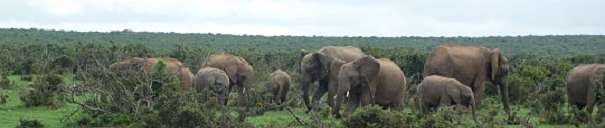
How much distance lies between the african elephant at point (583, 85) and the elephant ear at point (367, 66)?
370 cm

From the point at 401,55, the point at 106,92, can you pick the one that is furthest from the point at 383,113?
the point at 401,55

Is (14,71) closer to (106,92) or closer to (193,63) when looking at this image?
Result: (193,63)

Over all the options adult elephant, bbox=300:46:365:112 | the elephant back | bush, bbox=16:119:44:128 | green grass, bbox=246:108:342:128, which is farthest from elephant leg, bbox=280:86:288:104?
bush, bbox=16:119:44:128

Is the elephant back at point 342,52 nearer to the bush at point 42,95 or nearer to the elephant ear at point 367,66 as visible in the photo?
the elephant ear at point 367,66

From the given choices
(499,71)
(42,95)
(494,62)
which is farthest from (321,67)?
(42,95)

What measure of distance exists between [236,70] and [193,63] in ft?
36.8

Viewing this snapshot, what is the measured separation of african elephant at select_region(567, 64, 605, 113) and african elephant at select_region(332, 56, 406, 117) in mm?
3167

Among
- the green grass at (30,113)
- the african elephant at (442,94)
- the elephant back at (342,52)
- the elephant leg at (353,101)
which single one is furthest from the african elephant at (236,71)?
the african elephant at (442,94)

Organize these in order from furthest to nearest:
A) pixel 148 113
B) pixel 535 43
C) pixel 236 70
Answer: pixel 535 43, pixel 236 70, pixel 148 113

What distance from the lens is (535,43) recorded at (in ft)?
277

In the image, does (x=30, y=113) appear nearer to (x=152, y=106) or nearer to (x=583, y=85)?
(x=152, y=106)

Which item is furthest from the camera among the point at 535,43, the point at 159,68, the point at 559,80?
the point at 535,43

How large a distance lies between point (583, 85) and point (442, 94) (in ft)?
11.8

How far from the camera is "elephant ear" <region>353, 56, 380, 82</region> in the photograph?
1761cm
